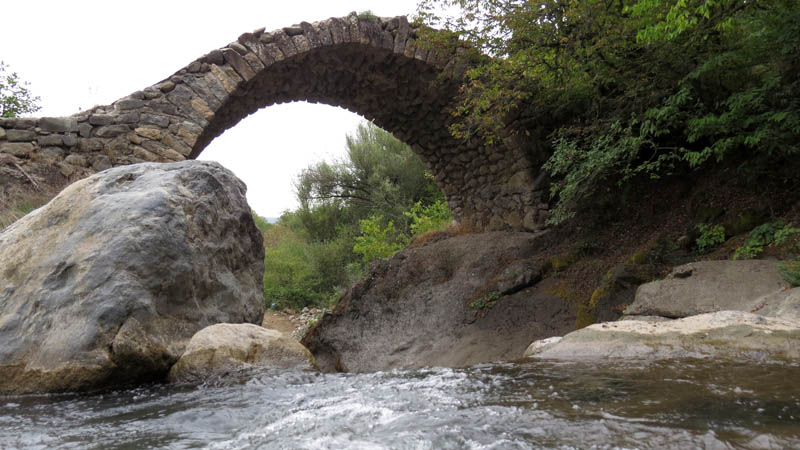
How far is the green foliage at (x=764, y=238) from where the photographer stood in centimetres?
450

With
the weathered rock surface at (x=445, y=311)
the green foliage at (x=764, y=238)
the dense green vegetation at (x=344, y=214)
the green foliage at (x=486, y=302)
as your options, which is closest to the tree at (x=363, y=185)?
the dense green vegetation at (x=344, y=214)

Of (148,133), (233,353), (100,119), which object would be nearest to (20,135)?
(100,119)

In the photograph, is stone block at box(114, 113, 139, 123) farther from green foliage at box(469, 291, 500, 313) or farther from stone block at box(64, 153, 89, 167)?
green foliage at box(469, 291, 500, 313)

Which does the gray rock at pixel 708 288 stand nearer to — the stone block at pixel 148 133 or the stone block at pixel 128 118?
the stone block at pixel 148 133

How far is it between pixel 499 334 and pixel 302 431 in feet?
12.5

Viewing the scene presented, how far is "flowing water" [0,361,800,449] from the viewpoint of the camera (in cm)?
189

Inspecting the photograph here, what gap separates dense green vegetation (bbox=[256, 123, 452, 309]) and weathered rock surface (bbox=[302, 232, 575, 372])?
4.58 metres

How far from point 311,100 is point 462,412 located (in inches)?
305

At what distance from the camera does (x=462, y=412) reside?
2.37 meters

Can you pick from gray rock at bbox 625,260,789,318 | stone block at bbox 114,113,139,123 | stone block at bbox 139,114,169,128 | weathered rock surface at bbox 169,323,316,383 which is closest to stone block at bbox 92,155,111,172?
stone block at bbox 114,113,139,123

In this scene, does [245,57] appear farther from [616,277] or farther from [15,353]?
[616,277]

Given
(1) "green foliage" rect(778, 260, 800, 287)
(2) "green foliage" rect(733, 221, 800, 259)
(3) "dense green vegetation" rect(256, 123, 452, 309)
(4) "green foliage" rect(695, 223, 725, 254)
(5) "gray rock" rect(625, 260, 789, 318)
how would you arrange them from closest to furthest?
(1) "green foliage" rect(778, 260, 800, 287) → (5) "gray rock" rect(625, 260, 789, 318) → (2) "green foliage" rect(733, 221, 800, 259) → (4) "green foliage" rect(695, 223, 725, 254) → (3) "dense green vegetation" rect(256, 123, 452, 309)

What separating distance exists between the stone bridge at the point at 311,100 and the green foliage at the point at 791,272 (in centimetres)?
491

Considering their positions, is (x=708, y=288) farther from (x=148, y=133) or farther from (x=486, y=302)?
(x=148, y=133)
